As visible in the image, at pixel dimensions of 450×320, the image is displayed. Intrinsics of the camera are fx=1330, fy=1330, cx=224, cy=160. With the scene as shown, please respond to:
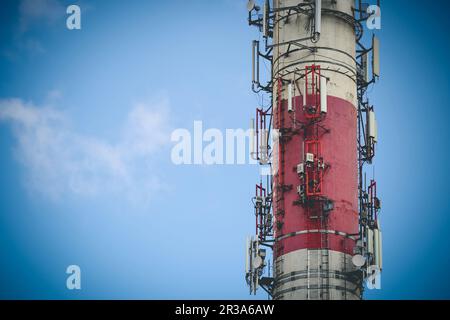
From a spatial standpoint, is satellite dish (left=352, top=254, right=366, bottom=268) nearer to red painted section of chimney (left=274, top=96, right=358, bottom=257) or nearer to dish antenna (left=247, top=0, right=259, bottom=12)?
red painted section of chimney (left=274, top=96, right=358, bottom=257)

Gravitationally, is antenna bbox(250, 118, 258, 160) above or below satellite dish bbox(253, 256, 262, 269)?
above

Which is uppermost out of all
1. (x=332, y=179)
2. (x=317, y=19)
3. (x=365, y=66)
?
(x=317, y=19)

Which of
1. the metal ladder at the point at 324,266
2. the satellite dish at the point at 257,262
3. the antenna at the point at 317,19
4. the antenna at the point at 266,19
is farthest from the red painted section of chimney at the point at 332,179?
the antenna at the point at 266,19

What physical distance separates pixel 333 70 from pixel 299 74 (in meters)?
2.25

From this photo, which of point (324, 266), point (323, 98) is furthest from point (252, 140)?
point (324, 266)

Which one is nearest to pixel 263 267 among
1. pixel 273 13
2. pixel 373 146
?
pixel 373 146

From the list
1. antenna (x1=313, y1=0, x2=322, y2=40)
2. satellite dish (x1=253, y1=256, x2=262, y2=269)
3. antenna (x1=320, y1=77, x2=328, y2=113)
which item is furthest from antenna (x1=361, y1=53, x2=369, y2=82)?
satellite dish (x1=253, y1=256, x2=262, y2=269)

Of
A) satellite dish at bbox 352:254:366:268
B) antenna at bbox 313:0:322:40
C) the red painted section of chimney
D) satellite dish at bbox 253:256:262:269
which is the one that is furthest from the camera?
antenna at bbox 313:0:322:40

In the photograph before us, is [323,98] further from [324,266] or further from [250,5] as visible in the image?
[250,5]

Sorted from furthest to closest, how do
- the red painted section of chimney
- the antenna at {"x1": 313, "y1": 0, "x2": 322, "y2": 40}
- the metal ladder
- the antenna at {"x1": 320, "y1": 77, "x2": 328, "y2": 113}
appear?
1. the antenna at {"x1": 313, "y1": 0, "x2": 322, "y2": 40}
2. the antenna at {"x1": 320, "y1": 77, "x2": 328, "y2": 113}
3. the red painted section of chimney
4. the metal ladder

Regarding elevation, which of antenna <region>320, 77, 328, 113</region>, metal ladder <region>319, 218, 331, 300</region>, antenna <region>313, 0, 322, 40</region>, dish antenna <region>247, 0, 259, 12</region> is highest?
dish antenna <region>247, 0, 259, 12</region>

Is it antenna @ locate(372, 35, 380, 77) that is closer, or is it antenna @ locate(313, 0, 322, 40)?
antenna @ locate(313, 0, 322, 40)

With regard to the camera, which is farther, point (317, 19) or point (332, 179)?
point (317, 19)

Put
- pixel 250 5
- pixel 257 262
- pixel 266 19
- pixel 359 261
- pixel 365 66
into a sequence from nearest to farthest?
pixel 359 261 → pixel 257 262 → pixel 266 19 → pixel 365 66 → pixel 250 5
